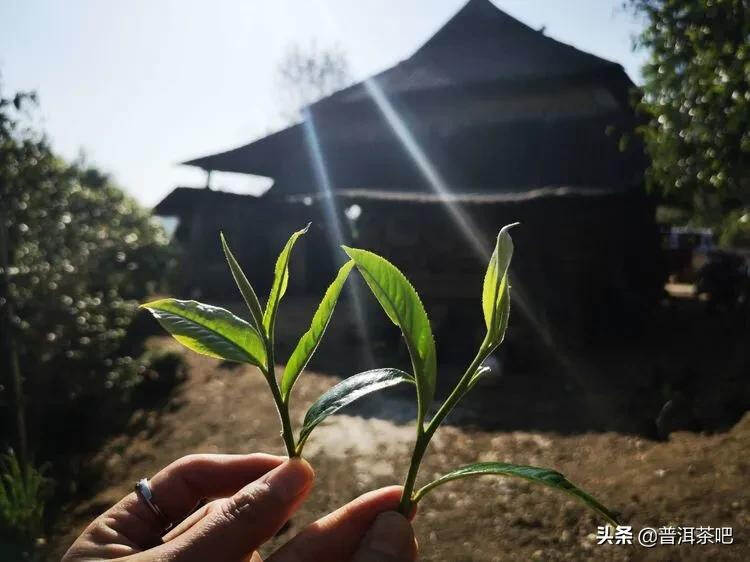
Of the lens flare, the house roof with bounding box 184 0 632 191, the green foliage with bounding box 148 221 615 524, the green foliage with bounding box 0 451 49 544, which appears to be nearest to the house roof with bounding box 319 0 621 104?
the house roof with bounding box 184 0 632 191

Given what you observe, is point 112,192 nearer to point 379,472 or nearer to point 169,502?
point 379,472

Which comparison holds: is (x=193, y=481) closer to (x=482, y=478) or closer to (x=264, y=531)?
(x=264, y=531)

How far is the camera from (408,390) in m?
6.98

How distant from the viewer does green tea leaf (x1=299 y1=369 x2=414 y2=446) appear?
39.3 inches

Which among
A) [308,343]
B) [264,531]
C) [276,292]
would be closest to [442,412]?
[308,343]

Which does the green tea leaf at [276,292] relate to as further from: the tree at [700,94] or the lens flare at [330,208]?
the lens flare at [330,208]

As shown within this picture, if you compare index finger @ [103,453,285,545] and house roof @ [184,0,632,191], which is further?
house roof @ [184,0,632,191]

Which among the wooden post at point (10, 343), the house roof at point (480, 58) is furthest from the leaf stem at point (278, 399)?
the house roof at point (480, 58)

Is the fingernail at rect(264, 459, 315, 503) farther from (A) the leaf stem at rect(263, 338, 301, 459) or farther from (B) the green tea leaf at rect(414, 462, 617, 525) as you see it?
(B) the green tea leaf at rect(414, 462, 617, 525)

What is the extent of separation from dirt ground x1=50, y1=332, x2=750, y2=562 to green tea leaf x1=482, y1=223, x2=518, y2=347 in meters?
2.63

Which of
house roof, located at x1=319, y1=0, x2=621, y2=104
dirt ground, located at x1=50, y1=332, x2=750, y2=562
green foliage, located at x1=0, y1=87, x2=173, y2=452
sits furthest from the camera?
house roof, located at x1=319, y1=0, x2=621, y2=104

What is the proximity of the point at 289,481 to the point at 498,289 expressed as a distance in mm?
657

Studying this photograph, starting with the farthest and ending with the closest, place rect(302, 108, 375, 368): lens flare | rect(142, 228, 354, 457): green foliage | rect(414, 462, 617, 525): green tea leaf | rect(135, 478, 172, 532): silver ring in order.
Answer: rect(302, 108, 375, 368): lens flare < rect(135, 478, 172, 532): silver ring < rect(142, 228, 354, 457): green foliage < rect(414, 462, 617, 525): green tea leaf

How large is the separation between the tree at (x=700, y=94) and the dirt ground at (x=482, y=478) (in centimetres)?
208
